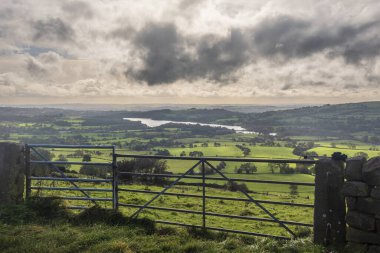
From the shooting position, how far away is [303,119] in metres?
151

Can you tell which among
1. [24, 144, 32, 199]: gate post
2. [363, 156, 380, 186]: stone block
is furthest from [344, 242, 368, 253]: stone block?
[24, 144, 32, 199]: gate post

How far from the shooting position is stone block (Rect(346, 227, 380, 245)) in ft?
21.6

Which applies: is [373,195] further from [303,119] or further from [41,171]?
[303,119]

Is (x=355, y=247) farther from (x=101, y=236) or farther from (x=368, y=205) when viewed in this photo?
(x=101, y=236)

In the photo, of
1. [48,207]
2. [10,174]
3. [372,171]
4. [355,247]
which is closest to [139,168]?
[10,174]

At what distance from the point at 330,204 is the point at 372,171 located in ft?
3.61

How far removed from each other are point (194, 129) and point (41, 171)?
124954mm

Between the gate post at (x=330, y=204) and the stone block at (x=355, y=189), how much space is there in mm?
135

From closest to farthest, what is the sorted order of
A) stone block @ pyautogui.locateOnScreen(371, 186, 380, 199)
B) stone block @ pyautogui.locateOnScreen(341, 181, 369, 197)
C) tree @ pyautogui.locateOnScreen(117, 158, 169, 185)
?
1. stone block @ pyautogui.locateOnScreen(371, 186, 380, 199)
2. stone block @ pyautogui.locateOnScreen(341, 181, 369, 197)
3. tree @ pyautogui.locateOnScreen(117, 158, 169, 185)

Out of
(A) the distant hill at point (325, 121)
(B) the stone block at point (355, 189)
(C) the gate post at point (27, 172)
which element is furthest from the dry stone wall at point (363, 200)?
(A) the distant hill at point (325, 121)

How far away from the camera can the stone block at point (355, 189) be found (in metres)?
6.67

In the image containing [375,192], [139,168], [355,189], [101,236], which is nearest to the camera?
[375,192]

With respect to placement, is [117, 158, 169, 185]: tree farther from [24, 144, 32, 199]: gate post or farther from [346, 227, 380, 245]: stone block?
[346, 227, 380, 245]: stone block

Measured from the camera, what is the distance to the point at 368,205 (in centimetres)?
665
